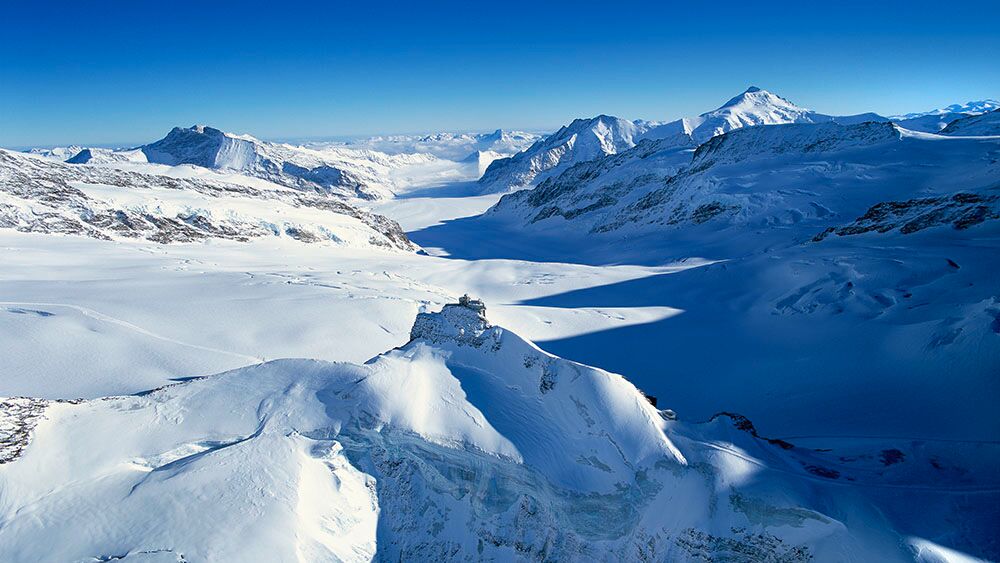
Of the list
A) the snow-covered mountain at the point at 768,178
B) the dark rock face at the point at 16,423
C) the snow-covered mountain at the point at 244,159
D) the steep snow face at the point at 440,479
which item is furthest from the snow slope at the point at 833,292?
the snow-covered mountain at the point at 244,159

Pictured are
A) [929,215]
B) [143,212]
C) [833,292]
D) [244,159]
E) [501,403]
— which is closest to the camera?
[501,403]

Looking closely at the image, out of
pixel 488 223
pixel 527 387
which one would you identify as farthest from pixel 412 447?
pixel 488 223

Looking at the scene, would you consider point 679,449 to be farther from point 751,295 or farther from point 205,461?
point 751,295

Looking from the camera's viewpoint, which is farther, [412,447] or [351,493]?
[412,447]

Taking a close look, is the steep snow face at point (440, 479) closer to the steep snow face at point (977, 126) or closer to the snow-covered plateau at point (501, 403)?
the snow-covered plateau at point (501, 403)

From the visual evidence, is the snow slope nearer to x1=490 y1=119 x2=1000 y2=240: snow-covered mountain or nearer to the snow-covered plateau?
the snow-covered plateau

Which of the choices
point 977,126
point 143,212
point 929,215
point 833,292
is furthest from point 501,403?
point 977,126

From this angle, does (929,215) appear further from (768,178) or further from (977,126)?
(977,126)
